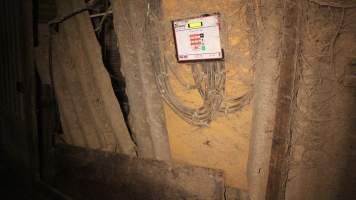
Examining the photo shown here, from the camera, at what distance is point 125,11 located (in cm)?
223

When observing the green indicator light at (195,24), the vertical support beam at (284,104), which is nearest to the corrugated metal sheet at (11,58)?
the green indicator light at (195,24)

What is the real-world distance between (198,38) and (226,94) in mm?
456

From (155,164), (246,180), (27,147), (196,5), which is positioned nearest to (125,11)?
(196,5)

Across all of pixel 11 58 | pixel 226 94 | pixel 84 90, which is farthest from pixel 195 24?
pixel 11 58

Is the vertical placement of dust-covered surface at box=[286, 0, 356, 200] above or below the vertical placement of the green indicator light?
below

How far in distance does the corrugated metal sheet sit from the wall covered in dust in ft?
7.53

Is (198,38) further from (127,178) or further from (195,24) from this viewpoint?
(127,178)

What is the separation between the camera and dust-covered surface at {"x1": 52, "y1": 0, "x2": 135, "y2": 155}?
262 cm

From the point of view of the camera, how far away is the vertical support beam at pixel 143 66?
2.14 metres

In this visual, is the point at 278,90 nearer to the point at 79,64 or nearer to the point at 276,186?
the point at 276,186

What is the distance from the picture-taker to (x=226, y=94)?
1916mm

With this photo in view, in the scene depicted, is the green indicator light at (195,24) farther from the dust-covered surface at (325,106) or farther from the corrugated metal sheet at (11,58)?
the corrugated metal sheet at (11,58)

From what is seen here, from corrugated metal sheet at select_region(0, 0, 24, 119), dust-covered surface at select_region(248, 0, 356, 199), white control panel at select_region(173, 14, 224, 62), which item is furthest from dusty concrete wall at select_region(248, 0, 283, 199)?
corrugated metal sheet at select_region(0, 0, 24, 119)

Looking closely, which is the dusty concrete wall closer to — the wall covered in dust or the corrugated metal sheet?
the wall covered in dust
